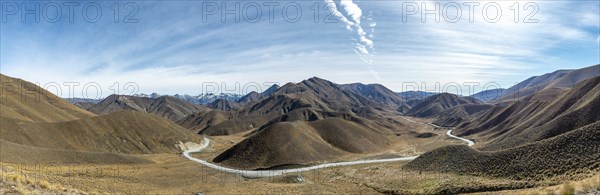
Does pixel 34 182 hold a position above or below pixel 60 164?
above

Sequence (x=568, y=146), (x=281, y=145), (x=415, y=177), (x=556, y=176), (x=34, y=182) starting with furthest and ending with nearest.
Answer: (x=281, y=145) < (x=415, y=177) < (x=568, y=146) < (x=556, y=176) < (x=34, y=182)

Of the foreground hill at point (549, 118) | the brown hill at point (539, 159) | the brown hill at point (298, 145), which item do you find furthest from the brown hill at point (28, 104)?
the foreground hill at point (549, 118)

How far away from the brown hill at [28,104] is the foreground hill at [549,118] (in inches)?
5099

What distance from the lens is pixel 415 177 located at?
51.2 m

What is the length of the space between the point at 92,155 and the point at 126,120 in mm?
53382

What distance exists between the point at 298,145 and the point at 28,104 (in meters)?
103

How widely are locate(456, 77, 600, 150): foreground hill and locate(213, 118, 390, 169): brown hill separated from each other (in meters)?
36.2

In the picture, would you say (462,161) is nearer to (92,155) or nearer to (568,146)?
(568,146)

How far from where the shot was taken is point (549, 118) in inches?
3794

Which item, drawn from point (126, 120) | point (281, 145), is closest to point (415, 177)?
point (281, 145)

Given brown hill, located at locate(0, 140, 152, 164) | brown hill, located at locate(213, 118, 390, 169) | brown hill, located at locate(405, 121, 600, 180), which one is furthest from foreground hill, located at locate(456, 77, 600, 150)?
brown hill, located at locate(0, 140, 152, 164)

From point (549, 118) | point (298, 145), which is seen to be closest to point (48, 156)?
point (298, 145)

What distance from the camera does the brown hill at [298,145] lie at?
8425 centimetres

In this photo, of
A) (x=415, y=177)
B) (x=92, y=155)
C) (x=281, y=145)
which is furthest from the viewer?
(x=281, y=145)
